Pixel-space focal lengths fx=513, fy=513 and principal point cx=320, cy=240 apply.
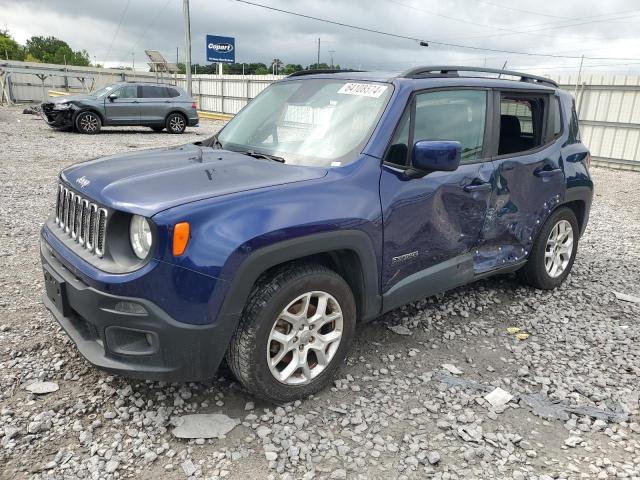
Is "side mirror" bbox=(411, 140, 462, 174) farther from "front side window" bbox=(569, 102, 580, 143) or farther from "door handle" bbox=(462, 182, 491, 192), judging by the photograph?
"front side window" bbox=(569, 102, 580, 143)

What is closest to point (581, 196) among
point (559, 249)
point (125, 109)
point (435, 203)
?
point (559, 249)

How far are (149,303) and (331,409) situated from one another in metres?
1.19

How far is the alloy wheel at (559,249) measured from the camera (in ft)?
14.8

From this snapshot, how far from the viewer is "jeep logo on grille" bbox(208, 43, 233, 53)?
3328 centimetres

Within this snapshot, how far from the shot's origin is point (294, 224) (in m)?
2.53

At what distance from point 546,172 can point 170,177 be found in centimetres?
302

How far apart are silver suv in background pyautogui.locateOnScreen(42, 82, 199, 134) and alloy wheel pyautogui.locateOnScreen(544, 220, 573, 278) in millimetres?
14819

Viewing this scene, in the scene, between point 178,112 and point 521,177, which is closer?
point 521,177

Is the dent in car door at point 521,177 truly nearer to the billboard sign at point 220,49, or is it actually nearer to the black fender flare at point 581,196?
the black fender flare at point 581,196

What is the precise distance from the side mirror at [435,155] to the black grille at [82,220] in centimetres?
170

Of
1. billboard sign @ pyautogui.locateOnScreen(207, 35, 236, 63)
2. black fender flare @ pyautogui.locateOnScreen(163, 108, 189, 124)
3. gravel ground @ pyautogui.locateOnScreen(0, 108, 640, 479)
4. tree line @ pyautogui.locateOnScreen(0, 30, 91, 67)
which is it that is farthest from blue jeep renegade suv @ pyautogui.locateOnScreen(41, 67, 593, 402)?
tree line @ pyautogui.locateOnScreen(0, 30, 91, 67)

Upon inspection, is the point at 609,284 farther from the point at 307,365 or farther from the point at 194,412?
the point at 194,412

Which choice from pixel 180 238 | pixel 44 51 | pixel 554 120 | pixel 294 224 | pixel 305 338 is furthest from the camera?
pixel 44 51

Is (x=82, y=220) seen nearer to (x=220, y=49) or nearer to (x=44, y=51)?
(x=220, y=49)
